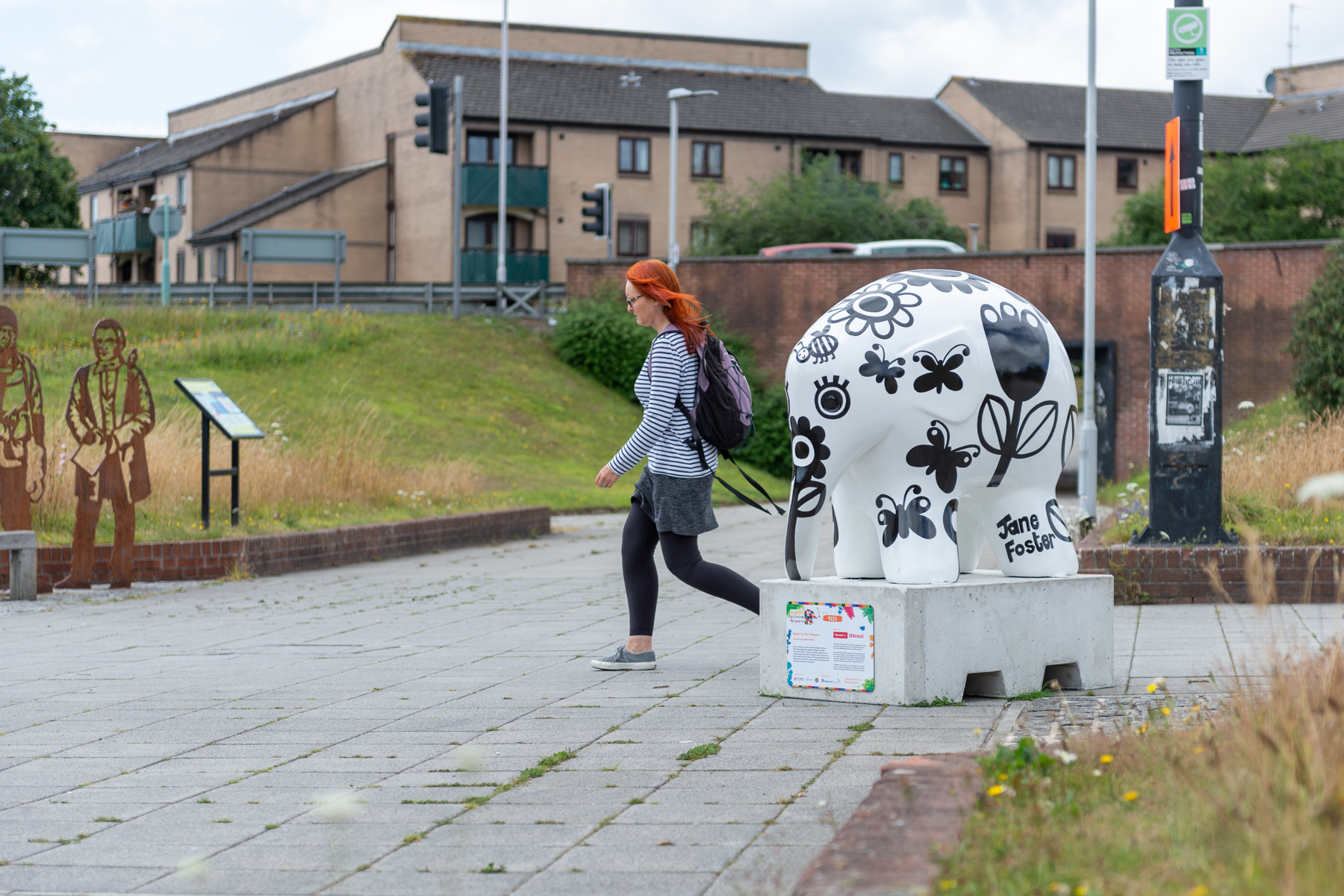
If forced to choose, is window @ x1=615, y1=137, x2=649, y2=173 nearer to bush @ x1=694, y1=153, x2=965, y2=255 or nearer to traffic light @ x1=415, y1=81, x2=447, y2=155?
bush @ x1=694, y1=153, x2=965, y2=255

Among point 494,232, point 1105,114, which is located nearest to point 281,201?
point 494,232

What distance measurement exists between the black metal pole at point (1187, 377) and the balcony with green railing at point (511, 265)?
40926 mm

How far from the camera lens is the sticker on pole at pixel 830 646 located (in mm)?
6777

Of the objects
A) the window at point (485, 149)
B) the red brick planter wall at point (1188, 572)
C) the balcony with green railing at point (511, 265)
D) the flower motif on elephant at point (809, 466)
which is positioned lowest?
the red brick planter wall at point (1188, 572)

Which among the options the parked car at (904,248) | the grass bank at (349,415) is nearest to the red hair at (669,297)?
the grass bank at (349,415)

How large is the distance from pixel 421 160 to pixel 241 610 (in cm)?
4298

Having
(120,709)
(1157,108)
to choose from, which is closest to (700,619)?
(120,709)

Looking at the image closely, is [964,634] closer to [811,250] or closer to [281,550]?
[281,550]

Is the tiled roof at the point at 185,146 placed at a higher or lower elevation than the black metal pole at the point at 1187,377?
higher

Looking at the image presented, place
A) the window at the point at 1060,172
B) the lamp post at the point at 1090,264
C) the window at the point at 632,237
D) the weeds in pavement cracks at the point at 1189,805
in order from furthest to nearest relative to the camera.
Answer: the window at the point at 1060,172
the window at the point at 632,237
the lamp post at the point at 1090,264
the weeds in pavement cracks at the point at 1189,805

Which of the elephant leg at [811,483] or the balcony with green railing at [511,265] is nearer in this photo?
the elephant leg at [811,483]

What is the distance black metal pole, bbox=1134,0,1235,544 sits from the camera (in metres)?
11.7

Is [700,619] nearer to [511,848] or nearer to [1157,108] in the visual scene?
[511,848]

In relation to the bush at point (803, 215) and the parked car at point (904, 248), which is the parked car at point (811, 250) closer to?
the parked car at point (904, 248)
